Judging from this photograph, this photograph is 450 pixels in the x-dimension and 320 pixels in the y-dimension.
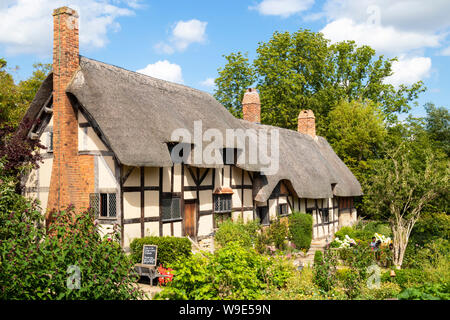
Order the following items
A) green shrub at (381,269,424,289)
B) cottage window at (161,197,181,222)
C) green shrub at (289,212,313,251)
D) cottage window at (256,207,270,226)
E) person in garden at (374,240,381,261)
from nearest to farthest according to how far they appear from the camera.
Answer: green shrub at (381,269,424,289) → cottage window at (161,197,181,222) → person in garden at (374,240,381,261) → cottage window at (256,207,270,226) → green shrub at (289,212,313,251)

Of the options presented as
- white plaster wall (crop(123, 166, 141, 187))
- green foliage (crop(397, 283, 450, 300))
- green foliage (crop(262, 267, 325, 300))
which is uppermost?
white plaster wall (crop(123, 166, 141, 187))

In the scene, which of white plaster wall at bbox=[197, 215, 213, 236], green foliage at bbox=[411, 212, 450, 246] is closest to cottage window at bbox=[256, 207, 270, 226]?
white plaster wall at bbox=[197, 215, 213, 236]

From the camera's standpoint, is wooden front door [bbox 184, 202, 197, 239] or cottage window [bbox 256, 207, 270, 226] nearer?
wooden front door [bbox 184, 202, 197, 239]

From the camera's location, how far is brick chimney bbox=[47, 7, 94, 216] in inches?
550

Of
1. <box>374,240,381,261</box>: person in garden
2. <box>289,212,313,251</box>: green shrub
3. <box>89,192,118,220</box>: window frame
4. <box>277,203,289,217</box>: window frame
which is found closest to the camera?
<box>89,192,118,220</box>: window frame

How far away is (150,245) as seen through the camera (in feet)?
41.1

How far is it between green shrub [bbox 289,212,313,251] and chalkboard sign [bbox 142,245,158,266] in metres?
9.46

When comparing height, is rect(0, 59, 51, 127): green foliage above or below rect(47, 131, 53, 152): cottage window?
above

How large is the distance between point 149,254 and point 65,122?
17.1ft

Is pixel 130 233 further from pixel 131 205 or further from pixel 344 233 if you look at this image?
pixel 344 233

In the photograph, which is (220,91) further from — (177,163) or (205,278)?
(205,278)

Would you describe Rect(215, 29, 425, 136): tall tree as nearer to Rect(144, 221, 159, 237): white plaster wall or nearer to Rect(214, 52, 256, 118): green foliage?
Rect(214, 52, 256, 118): green foliage

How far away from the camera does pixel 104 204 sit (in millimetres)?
13438
